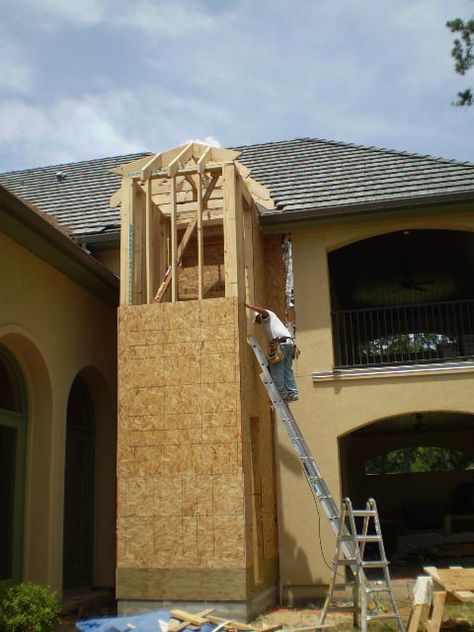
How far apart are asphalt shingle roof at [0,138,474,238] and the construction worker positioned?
2600 millimetres

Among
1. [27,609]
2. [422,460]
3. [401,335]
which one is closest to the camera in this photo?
[27,609]

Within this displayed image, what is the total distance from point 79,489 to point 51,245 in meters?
4.27

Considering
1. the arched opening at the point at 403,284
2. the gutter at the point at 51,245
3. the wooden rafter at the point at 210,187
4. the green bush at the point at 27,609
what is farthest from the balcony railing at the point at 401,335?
the green bush at the point at 27,609

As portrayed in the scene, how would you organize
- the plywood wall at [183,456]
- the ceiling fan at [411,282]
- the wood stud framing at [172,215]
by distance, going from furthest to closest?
1. the ceiling fan at [411,282]
2. the wood stud framing at [172,215]
3. the plywood wall at [183,456]

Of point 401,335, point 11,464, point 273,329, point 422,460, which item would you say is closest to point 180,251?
point 273,329

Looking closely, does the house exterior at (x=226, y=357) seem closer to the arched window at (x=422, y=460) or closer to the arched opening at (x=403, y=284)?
the arched opening at (x=403, y=284)

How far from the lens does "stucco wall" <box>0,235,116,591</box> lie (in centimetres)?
1008

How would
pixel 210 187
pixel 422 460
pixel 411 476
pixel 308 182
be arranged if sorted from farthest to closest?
pixel 422 460 → pixel 411 476 → pixel 308 182 → pixel 210 187

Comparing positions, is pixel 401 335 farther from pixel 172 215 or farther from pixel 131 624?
pixel 131 624

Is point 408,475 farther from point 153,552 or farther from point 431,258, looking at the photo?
point 153,552

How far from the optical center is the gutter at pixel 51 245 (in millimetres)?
9102

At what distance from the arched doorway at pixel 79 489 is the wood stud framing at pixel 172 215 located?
2574 millimetres

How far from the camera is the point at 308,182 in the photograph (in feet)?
46.5

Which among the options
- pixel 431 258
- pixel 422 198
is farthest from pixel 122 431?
pixel 431 258
